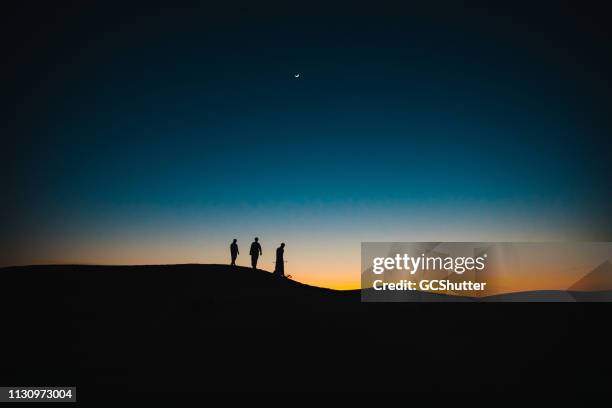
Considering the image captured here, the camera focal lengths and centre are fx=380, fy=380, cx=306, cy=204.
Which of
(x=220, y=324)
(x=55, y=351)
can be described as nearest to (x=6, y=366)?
(x=55, y=351)

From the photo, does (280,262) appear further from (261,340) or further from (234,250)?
(261,340)

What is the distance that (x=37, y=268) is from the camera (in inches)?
867

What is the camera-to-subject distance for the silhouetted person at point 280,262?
24.2 meters

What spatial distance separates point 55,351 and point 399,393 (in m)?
10.5

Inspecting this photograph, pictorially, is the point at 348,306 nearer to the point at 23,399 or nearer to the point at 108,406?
the point at 108,406

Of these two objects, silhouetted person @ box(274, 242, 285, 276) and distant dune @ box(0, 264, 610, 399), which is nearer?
distant dune @ box(0, 264, 610, 399)

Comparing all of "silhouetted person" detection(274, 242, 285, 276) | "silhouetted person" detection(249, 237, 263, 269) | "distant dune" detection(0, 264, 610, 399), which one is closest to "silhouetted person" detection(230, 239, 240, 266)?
"silhouetted person" detection(249, 237, 263, 269)

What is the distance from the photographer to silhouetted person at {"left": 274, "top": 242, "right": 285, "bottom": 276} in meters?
24.2

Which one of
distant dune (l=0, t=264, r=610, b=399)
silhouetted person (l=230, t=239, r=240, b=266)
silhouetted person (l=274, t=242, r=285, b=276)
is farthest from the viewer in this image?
silhouetted person (l=230, t=239, r=240, b=266)

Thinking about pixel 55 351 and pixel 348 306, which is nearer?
pixel 55 351

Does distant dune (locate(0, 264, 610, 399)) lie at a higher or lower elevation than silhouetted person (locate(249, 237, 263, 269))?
lower

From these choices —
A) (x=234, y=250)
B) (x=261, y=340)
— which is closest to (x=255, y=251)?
(x=234, y=250)

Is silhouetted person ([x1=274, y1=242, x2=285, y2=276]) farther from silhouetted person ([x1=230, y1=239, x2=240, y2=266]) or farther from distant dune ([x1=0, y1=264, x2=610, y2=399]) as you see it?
distant dune ([x1=0, y1=264, x2=610, y2=399])

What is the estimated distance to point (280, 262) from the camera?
959 inches
